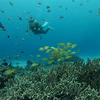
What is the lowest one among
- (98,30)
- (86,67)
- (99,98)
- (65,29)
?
(99,98)

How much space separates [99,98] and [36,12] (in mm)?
102260

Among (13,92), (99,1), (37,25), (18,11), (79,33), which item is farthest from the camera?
(79,33)

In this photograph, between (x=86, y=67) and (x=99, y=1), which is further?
(x=99, y=1)

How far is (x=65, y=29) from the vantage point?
431 feet

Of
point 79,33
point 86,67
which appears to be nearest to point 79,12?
point 79,33

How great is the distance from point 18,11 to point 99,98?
318 feet

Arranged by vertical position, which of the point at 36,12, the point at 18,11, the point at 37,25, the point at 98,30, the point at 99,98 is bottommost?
the point at 99,98

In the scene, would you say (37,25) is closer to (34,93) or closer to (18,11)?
(34,93)

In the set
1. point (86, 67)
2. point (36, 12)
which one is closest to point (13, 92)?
point (86, 67)

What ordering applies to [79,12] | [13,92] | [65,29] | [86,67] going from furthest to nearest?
[65,29]
[79,12]
[86,67]
[13,92]

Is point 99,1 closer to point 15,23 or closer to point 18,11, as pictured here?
point 18,11

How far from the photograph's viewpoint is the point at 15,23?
328 feet

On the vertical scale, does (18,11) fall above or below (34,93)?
above

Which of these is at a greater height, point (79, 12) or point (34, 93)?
point (79, 12)
